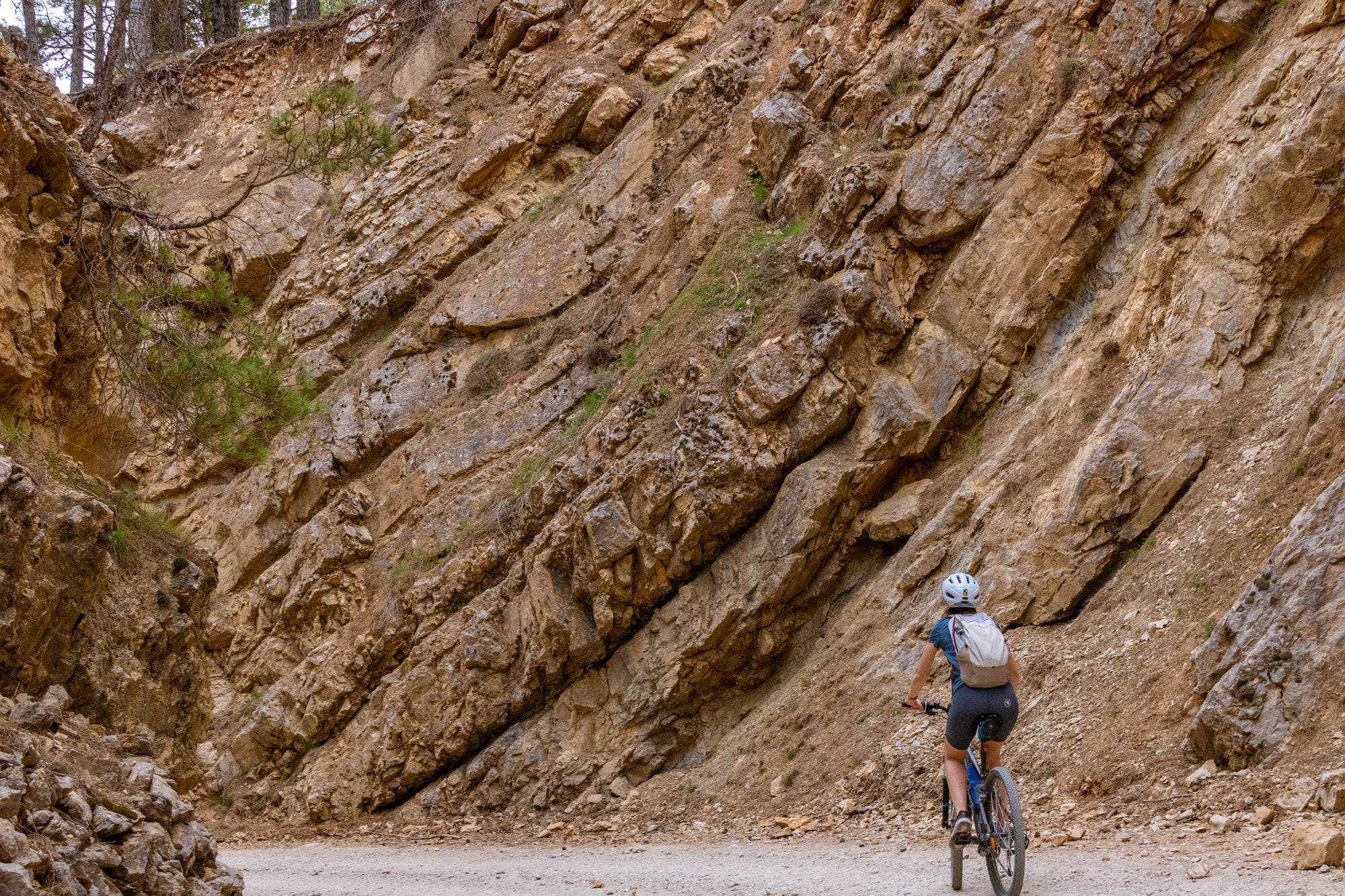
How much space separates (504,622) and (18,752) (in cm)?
949

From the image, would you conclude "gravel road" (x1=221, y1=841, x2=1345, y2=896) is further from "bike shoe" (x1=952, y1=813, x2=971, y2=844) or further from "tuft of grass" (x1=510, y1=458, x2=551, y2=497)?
"tuft of grass" (x1=510, y1=458, x2=551, y2=497)

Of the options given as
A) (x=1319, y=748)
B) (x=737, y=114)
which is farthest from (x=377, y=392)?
(x=1319, y=748)

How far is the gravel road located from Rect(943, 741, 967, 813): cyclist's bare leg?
0.52 meters

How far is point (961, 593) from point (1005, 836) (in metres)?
1.19

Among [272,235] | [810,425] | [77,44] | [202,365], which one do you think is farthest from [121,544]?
[272,235]

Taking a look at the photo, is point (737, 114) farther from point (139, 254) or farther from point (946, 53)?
point (139, 254)

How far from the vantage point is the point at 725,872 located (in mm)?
7434

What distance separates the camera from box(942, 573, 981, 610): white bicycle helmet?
17.7 feet

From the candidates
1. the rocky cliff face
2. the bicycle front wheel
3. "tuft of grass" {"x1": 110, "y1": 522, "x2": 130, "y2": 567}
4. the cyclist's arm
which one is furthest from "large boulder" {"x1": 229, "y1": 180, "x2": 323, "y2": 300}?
the bicycle front wheel

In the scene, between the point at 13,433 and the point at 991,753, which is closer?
the point at 991,753

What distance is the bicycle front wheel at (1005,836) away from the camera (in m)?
4.72

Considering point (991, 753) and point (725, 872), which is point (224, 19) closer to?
point (725, 872)

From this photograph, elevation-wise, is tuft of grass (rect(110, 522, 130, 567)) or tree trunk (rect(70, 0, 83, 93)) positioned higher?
tree trunk (rect(70, 0, 83, 93))

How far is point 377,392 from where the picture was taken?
19.0 meters
